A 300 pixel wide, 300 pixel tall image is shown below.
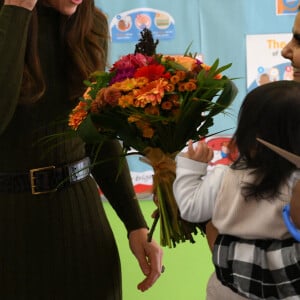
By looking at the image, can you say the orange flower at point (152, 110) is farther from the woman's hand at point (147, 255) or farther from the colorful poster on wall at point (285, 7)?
the colorful poster on wall at point (285, 7)

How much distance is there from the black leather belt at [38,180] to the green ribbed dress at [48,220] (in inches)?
0.5

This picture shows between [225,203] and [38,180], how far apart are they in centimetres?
41

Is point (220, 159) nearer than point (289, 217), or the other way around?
point (289, 217)

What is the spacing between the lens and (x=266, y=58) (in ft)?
9.44

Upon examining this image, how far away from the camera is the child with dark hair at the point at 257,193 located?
0.92 metres

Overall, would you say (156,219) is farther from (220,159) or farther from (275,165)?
(220,159)

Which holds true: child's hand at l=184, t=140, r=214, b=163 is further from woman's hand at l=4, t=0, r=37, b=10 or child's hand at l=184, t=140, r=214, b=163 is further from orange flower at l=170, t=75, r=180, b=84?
woman's hand at l=4, t=0, r=37, b=10

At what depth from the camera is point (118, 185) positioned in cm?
131

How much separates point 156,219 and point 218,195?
0.17 m

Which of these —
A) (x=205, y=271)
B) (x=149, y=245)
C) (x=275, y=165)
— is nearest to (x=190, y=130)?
(x=275, y=165)

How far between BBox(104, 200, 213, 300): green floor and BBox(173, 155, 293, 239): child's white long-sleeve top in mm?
1497

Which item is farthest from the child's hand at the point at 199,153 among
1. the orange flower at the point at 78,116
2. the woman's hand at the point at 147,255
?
the woman's hand at the point at 147,255

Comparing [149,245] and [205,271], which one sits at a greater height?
[149,245]

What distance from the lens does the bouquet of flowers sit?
3.12 feet
